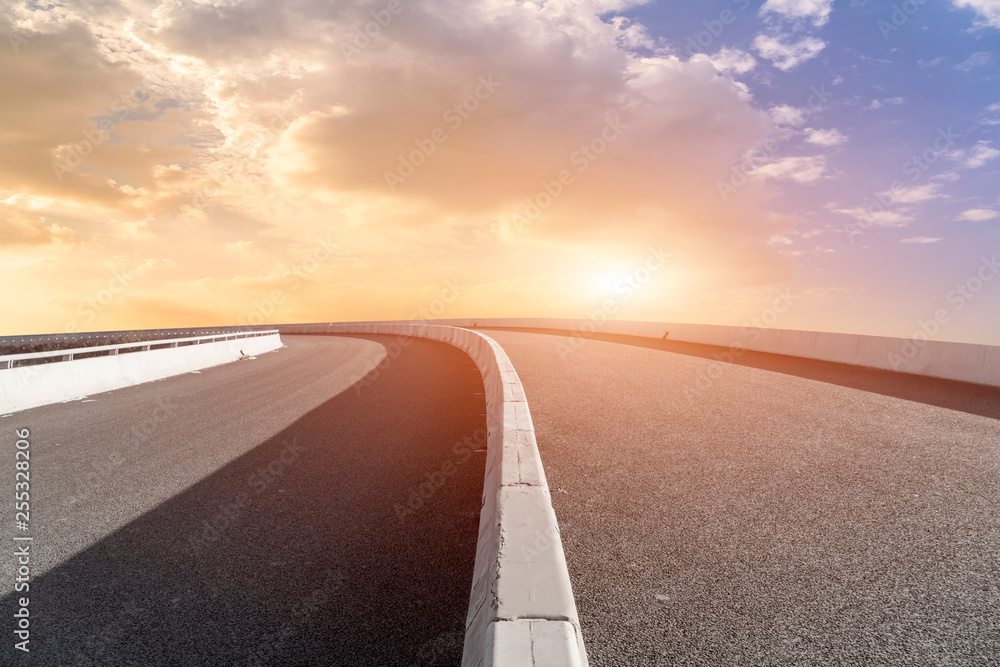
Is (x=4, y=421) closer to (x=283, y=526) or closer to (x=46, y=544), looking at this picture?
(x=46, y=544)

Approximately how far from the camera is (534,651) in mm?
2500

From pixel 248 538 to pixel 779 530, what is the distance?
165 inches

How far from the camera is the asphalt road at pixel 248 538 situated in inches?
129

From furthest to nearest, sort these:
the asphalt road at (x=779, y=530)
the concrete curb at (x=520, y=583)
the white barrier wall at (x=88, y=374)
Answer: the white barrier wall at (x=88, y=374) → the asphalt road at (x=779, y=530) → the concrete curb at (x=520, y=583)

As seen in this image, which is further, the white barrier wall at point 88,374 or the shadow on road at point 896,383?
the white barrier wall at point 88,374

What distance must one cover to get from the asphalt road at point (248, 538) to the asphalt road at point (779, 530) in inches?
40.2

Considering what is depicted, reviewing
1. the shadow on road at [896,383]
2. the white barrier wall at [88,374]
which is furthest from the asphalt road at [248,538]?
the shadow on road at [896,383]

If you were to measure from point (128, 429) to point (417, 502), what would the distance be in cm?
598

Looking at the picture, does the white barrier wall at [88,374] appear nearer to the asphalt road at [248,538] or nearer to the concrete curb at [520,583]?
the asphalt road at [248,538]

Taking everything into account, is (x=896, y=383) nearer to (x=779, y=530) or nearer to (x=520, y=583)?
(x=779, y=530)

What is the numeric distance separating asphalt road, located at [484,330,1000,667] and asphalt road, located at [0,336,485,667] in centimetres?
102

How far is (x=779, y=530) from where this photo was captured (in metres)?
4.58

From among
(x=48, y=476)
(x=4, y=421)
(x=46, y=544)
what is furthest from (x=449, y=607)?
(x=4, y=421)

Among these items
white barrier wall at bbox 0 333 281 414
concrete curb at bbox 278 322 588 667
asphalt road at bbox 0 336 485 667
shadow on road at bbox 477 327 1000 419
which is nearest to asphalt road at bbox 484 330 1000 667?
concrete curb at bbox 278 322 588 667
